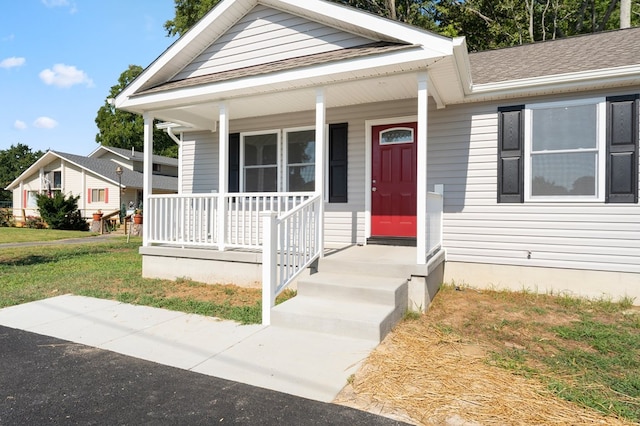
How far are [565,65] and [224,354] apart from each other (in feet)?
19.7

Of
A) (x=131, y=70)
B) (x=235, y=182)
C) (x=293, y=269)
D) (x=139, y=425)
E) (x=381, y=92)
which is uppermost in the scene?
(x=131, y=70)

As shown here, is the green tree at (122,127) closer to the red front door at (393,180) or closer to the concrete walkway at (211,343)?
the red front door at (393,180)

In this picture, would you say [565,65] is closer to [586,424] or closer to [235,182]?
[586,424]

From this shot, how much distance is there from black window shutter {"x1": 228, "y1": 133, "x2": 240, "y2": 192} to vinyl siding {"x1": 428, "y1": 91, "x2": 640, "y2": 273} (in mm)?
3758

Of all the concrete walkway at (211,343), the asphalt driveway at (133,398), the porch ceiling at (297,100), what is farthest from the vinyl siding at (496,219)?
the asphalt driveway at (133,398)

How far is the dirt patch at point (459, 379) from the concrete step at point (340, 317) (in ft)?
0.54

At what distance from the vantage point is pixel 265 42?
19.9 feet

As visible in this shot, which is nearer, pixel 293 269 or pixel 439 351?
pixel 439 351

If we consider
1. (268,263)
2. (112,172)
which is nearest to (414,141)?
(268,263)

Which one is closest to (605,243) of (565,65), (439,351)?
(565,65)

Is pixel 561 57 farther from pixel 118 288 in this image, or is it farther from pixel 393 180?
pixel 118 288

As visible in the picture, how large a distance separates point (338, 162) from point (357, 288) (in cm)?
308

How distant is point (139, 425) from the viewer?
226cm

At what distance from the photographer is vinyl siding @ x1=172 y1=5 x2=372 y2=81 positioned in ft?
18.5
